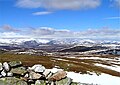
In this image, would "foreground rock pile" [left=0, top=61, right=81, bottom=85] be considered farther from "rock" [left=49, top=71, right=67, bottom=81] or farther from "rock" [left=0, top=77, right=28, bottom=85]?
"rock" [left=0, top=77, right=28, bottom=85]

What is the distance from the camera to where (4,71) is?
105 feet

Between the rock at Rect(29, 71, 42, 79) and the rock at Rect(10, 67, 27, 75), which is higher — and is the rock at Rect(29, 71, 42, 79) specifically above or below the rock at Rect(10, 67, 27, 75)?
below

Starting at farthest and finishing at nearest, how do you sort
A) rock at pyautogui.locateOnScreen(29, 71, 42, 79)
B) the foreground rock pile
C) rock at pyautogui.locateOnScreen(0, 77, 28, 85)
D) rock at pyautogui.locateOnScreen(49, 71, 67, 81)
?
rock at pyautogui.locateOnScreen(49, 71, 67, 81)
rock at pyautogui.locateOnScreen(29, 71, 42, 79)
the foreground rock pile
rock at pyautogui.locateOnScreen(0, 77, 28, 85)

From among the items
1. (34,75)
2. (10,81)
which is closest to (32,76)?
(34,75)

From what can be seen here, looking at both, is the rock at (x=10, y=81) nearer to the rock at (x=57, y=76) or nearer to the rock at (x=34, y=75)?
the rock at (x=34, y=75)

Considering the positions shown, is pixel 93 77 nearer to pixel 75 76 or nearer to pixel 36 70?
pixel 75 76

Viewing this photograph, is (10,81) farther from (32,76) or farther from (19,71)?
(32,76)

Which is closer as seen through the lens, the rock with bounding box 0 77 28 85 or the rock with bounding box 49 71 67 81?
the rock with bounding box 0 77 28 85

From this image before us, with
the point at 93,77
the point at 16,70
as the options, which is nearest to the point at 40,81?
the point at 16,70

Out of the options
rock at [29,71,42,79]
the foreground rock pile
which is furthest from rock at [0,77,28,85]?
rock at [29,71,42,79]

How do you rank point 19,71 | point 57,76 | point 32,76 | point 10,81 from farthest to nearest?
1. point 19,71
2. point 57,76
3. point 32,76
4. point 10,81

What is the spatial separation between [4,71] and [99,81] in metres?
15.8

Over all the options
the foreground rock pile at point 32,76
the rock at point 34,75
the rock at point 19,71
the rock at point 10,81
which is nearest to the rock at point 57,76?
the foreground rock pile at point 32,76

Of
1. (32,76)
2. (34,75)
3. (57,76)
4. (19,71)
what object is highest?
(19,71)
